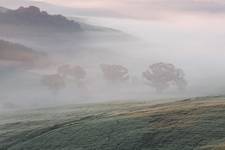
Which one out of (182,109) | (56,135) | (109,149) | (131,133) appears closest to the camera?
(109,149)

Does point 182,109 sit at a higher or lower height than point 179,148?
higher

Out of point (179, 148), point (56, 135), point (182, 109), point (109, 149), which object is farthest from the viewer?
point (182, 109)

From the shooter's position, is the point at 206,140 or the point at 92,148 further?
the point at 92,148

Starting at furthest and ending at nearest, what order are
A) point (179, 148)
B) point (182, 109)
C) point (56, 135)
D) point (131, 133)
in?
point (182, 109) < point (56, 135) < point (131, 133) < point (179, 148)

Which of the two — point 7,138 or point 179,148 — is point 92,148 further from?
point 7,138

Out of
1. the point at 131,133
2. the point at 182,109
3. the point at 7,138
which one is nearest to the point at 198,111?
the point at 182,109

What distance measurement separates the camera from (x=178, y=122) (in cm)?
7088

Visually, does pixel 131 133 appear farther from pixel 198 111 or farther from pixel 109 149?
pixel 198 111

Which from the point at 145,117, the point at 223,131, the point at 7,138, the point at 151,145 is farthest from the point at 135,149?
the point at 7,138

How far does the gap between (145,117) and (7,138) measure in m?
22.2

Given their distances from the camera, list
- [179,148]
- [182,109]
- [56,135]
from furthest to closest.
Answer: [182,109] → [56,135] → [179,148]

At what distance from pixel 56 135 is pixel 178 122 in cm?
1772

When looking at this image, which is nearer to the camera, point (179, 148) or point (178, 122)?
point (179, 148)

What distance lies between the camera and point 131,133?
68.2 m
